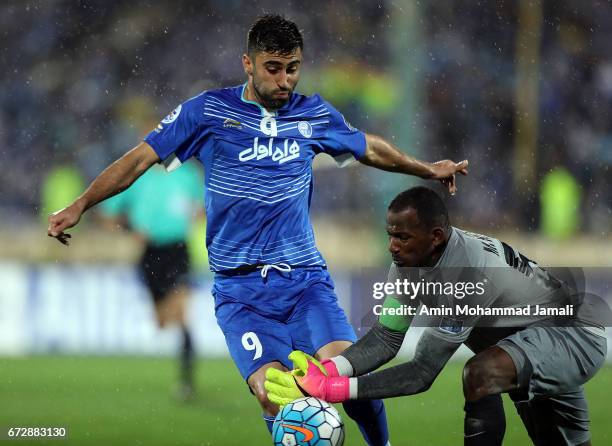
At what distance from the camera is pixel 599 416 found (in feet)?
22.0

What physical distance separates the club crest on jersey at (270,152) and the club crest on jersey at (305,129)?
81 millimetres

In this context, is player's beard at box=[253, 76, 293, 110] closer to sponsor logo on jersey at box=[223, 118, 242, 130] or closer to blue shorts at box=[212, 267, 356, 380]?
sponsor logo on jersey at box=[223, 118, 242, 130]

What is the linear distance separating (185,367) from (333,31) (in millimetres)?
6732

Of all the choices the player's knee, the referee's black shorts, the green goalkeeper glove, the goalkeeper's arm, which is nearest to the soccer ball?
the green goalkeeper glove

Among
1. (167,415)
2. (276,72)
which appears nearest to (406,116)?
(167,415)

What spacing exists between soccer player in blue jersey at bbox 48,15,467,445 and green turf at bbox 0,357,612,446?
147 centimetres

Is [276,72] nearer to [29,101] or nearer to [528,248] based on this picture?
[528,248]

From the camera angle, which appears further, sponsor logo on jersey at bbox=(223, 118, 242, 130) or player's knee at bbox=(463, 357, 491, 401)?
sponsor logo on jersey at bbox=(223, 118, 242, 130)

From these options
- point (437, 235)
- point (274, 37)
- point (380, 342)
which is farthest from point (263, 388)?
point (274, 37)

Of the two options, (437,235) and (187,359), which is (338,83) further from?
(437,235)

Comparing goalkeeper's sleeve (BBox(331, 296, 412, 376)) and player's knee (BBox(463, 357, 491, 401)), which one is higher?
goalkeeper's sleeve (BBox(331, 296, 412, 376))

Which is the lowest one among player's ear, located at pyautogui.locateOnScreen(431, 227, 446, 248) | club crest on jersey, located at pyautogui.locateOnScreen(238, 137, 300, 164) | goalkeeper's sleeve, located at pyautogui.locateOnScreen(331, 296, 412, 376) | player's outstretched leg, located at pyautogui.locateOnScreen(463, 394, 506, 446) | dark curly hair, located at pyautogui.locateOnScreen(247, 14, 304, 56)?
player's outstretched leg, located at pyautogui.locateOnScreen(463, 394, 506, 446)

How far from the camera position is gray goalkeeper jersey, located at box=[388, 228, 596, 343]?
4.21 meters

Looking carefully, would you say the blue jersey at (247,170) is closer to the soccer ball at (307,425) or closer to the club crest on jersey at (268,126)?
the club crest on jersey at (268,126)
